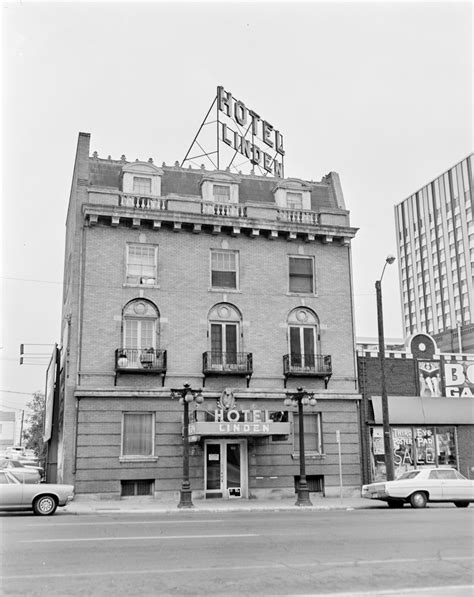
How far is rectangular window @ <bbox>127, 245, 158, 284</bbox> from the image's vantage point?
28.0m

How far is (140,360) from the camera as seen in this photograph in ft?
88.1

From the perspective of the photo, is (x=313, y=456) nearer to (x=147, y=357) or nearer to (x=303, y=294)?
(x=303, y=294)

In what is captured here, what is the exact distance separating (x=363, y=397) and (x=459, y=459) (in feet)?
17.8

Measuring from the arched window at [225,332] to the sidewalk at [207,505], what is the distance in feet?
19.1

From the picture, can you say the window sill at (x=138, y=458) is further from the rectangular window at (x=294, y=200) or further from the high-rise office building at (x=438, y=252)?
the high-rise office building at (x=438, y=252)

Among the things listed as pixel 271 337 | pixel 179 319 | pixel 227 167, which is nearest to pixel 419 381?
pixel 271 337

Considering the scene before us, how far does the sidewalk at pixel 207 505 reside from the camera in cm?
2194

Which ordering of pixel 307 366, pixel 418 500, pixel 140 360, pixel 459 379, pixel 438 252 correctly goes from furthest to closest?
pixel 438 252, pixel 459 379, pixel 307 366, pixel 140 360, pixel 418 500

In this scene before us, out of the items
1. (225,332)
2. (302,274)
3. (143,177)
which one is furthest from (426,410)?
(143,177)

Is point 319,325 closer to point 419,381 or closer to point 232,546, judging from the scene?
point 419,381

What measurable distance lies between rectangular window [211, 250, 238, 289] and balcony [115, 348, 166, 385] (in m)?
4.11

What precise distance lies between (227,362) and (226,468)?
14.1 ft

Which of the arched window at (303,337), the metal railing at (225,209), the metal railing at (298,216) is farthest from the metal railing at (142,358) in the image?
the metal railing at (298,216)

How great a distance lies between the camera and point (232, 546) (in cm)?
1180
